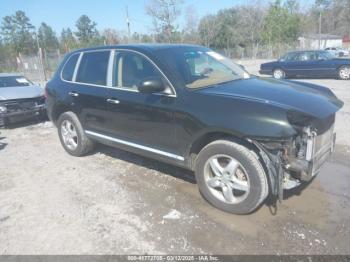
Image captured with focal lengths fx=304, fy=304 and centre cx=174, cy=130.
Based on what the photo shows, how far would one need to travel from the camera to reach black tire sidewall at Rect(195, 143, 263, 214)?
10.5ft

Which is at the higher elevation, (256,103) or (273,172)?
(256,103)

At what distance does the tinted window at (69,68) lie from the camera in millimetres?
5324

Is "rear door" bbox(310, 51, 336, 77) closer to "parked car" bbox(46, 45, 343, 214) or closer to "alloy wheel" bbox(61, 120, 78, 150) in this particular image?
"parked car" bbox(46, 45, 343, 214)

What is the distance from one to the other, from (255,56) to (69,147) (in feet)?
135

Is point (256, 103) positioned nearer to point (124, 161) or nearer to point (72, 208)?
point (72, 208)

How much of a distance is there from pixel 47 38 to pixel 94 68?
77160 millimetres

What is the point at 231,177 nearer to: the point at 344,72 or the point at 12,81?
the point at 12,81

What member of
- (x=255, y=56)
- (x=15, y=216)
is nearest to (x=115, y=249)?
(x=15, y=216)

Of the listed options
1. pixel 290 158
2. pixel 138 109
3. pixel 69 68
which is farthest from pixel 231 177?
pixel 69 68

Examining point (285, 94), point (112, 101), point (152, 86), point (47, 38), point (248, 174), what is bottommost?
point (248, 174)

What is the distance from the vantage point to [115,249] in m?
3.02

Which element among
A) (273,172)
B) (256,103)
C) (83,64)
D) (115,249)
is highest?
(83,64)

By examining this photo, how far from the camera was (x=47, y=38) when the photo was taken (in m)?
73.0

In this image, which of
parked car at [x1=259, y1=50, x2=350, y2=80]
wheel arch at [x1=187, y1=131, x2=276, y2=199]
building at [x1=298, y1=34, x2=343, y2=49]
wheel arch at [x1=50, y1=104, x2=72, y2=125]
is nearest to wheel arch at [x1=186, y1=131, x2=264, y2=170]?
wheel arch at [x1=187, y1=131, x2=276, y2=199]
